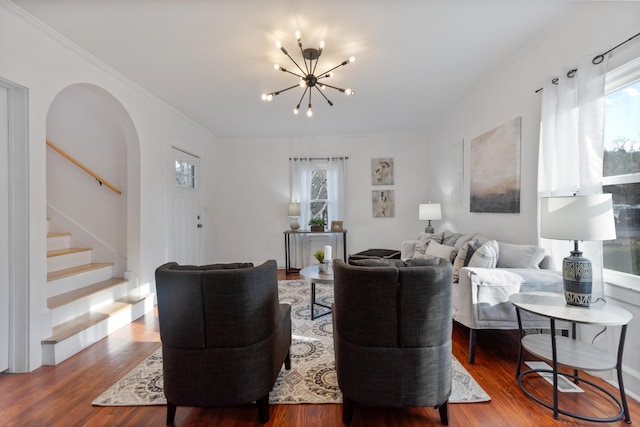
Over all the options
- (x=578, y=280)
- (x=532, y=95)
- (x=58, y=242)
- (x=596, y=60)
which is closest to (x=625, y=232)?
(x=578, y=280)

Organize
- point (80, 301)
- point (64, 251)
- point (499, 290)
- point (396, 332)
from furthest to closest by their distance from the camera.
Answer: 1. point (64, 251)
2. point (80, 301)
3. point (499, 290)
4. point (396, 332)

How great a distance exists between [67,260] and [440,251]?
13.6 feet

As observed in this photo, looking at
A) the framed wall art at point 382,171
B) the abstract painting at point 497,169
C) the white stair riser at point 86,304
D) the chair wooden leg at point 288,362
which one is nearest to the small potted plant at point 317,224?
the framed wall art at point 382,171

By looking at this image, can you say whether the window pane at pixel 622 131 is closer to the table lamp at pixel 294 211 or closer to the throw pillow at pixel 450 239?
the throw pillow at pixel 450 239

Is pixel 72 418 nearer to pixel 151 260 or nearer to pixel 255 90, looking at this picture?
pixel 151 260

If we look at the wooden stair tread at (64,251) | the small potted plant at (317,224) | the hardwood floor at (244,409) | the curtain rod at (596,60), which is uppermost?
the curtain rod at (596,60)

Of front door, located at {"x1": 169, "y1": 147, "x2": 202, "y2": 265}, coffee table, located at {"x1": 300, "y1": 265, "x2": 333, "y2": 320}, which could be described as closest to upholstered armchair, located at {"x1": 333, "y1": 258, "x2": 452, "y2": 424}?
coffee table, located at {"x1": 300, "y1": 265, "x2": 333, "y2": 320}

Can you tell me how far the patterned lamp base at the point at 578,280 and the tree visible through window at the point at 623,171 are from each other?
1.41ft

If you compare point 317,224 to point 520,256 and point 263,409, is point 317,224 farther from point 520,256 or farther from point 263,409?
point 263,409

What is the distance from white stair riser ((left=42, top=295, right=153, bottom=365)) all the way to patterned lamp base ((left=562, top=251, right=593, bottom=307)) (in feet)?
12.0

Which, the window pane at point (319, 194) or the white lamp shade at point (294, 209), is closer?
the white lamp shade at point (294, 209)

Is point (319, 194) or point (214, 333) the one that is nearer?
point (214, 333)

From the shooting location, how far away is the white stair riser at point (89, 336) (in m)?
2.32

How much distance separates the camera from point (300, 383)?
2018 mm
